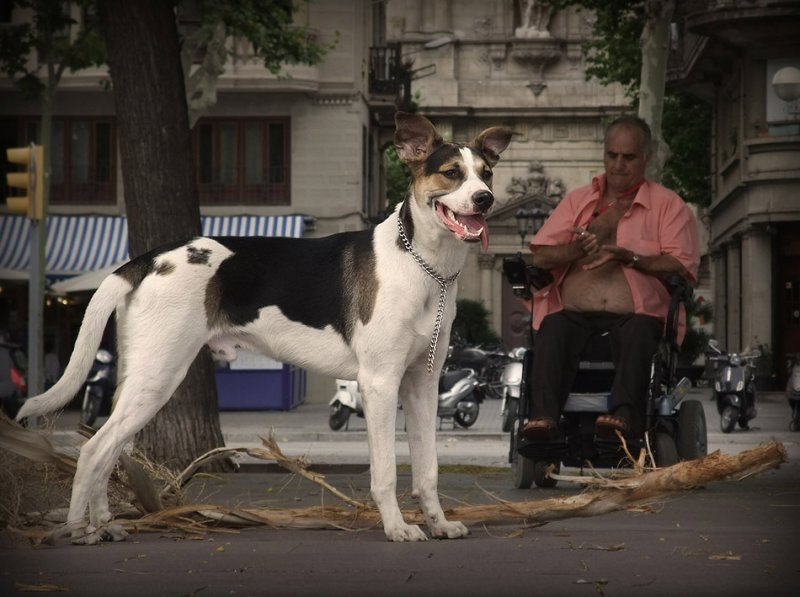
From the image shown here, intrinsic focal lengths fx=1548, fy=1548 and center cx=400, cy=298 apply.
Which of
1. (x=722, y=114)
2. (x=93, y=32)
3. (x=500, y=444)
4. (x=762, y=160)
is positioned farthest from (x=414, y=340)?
(x=722, y=114)

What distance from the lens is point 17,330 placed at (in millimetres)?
30188

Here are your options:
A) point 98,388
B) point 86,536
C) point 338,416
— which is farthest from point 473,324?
point 86,536

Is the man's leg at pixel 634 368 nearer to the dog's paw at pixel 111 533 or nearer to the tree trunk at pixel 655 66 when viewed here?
the dog's paw at pixel 111 533

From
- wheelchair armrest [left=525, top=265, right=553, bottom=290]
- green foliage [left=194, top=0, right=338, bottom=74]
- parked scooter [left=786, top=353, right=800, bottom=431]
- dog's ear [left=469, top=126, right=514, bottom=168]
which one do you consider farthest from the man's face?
parked scooter [left=786, top=353, right=800, bottom=431]

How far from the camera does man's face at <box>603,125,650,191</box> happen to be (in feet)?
31.7

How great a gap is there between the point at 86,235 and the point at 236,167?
3518 millimetres

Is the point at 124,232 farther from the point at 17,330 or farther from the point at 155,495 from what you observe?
the point at 155,495

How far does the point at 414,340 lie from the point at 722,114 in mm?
34835

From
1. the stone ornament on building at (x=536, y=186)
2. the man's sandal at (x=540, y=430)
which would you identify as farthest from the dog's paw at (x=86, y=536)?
the stone ornament on building at (x=536, y=186)

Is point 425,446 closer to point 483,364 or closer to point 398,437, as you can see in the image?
point 398,437

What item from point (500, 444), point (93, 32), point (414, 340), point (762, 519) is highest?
point (93, 32)

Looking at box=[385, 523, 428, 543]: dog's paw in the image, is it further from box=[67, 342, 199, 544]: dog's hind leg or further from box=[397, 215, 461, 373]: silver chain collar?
box=[67, 342, 199, 544]: dog's hind leg

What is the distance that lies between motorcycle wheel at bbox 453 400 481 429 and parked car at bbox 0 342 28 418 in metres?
6.33

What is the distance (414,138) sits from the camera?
701 centimetres
